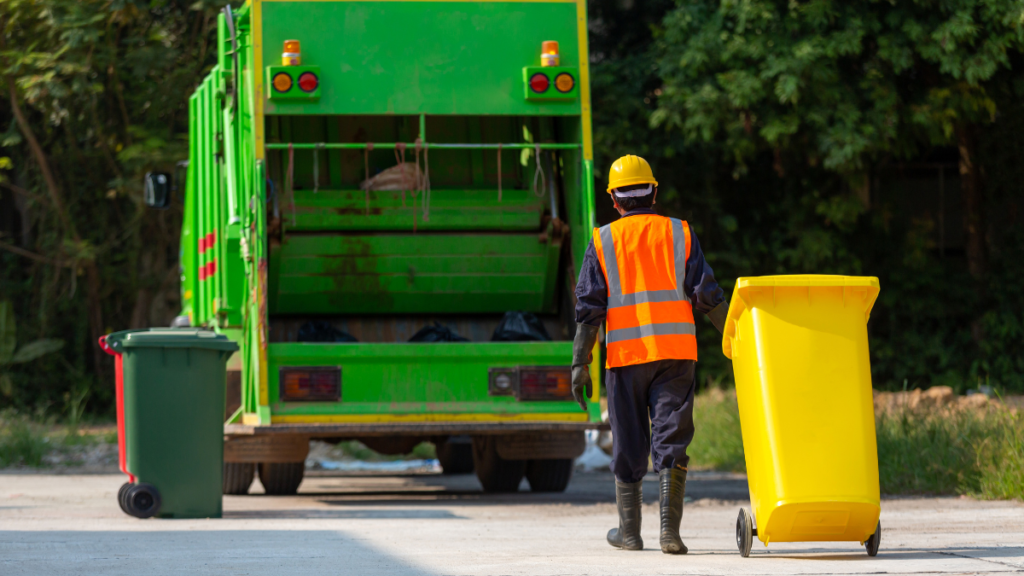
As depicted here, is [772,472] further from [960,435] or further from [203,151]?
[203,151]

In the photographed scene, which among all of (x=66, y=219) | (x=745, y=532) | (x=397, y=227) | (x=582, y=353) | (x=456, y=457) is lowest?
(x=456, y=457)

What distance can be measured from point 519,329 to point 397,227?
37.4 inches

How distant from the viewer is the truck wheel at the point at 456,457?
34.9ft

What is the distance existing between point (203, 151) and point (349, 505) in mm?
2698

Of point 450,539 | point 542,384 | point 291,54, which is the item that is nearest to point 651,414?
point 450,539

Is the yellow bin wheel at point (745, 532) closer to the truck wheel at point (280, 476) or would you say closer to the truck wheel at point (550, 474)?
the truck wheel at point (550, 474)

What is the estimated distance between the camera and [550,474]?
829 centimetres

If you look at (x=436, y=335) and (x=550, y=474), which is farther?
(x=550, y=474)

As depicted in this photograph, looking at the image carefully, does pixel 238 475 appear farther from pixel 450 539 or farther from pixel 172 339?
pixel 450 539

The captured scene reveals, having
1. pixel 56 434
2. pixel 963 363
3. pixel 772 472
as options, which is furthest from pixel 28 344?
pixel 772 472

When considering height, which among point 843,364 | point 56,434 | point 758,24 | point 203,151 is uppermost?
point 758,24

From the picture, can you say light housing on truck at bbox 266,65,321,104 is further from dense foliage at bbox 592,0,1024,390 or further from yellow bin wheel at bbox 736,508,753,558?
dense foliage at bbox 592,0,1024,390

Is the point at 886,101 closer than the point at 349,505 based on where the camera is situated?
No

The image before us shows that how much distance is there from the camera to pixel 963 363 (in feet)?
46.4
